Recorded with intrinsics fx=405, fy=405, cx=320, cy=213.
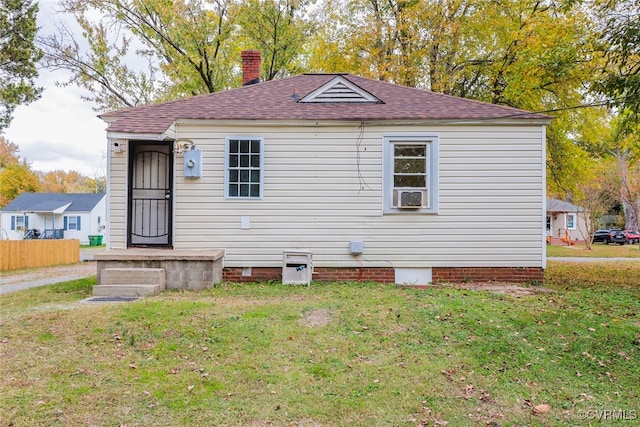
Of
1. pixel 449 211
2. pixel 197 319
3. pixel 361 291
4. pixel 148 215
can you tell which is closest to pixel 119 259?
pixel 148 215

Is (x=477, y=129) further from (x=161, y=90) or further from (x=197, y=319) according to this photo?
(x=161, y=90)

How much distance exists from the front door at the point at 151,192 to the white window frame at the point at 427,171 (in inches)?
→ 170

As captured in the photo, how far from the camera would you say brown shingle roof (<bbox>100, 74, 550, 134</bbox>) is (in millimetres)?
7918

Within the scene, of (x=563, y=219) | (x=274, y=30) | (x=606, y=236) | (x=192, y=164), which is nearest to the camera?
(x=192, y=164)

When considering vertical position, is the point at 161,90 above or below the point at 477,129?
above

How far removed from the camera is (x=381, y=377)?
369 cm

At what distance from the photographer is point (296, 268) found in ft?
25.1

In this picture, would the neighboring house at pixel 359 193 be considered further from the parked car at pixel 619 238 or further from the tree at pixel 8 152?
the tree at pixel 8 152

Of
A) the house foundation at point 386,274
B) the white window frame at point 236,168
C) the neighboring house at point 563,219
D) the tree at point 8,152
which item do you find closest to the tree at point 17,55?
the white window frame at point 236,168

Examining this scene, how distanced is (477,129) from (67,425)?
7748mm

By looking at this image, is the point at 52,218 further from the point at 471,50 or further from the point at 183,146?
the point at 471,50

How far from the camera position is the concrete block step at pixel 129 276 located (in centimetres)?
679

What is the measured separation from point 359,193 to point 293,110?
2.15 meters

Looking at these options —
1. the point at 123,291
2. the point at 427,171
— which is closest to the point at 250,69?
the point at 427,171
